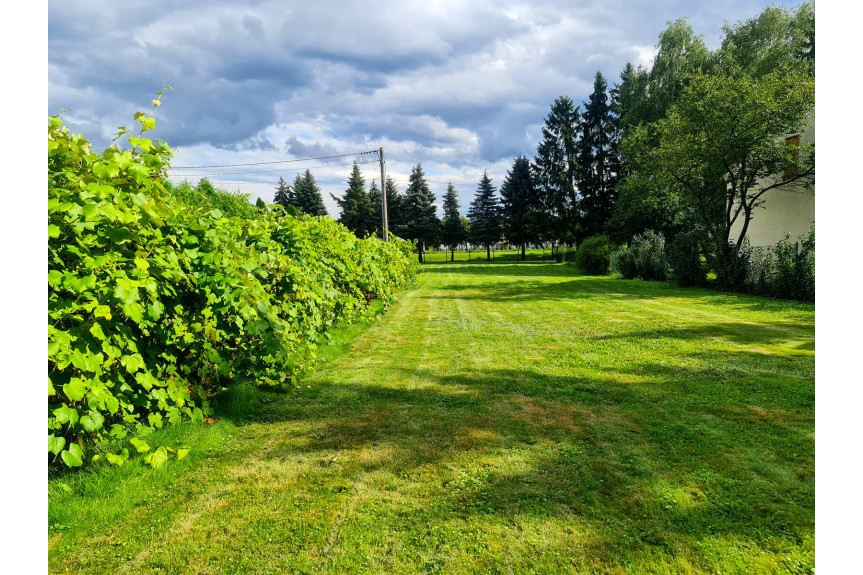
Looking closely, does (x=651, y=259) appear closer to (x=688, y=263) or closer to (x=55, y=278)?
(x=688, y=263)

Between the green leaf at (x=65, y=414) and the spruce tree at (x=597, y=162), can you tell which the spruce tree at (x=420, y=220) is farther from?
the green leaf at (x=65, y=414)

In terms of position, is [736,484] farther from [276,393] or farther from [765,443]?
[276,393]

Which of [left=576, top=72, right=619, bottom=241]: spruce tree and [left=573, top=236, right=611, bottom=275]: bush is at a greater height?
[left=576, top=72, right=619, bottom=241]: spruce tree

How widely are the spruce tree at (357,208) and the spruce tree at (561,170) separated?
18605 millimetres

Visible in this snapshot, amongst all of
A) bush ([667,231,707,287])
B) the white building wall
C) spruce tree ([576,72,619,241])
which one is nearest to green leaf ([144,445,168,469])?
bush ([667,231,707,287])

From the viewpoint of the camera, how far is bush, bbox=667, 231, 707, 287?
53.3ft

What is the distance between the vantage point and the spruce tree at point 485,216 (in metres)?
52.9

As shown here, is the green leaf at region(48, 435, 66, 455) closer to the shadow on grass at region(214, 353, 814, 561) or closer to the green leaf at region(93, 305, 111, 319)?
the green leaf at region(93, 305, 111, 319)

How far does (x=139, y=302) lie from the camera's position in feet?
9.29

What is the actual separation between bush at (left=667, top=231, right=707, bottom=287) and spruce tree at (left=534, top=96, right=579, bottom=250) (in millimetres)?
25332

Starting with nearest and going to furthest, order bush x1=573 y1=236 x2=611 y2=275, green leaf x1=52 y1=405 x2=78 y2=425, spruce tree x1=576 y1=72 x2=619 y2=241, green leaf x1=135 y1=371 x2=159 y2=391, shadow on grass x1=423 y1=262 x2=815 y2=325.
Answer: green leaf x1=52 y1=405 x2=78 y2=425 < green leaf x1=135 y1=371 x2=159 y2=391 < shadow on grass x1=423 y1=262 x2=815 y2=325 < bush x1=573 y1=236 x2=611 y2=275 < spruce tree x1=576 y1=72 x2=619 y2=241

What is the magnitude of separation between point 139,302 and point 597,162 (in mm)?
44187

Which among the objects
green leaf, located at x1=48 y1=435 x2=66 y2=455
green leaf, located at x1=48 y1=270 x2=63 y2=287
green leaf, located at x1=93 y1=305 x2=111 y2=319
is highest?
green leaf, located at x1=48 y1=270 x2=63 y2=287

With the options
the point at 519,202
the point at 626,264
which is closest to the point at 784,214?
the point at 626,264
